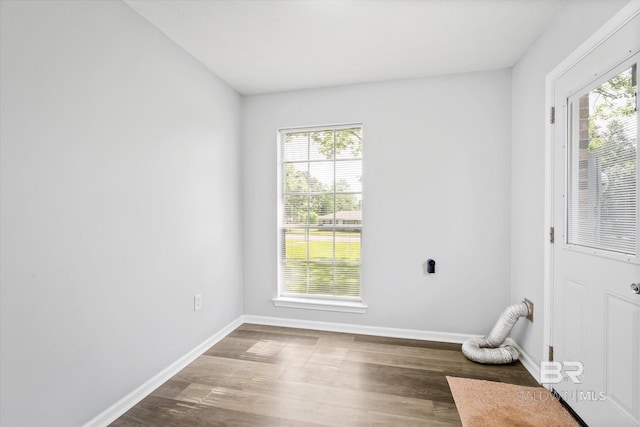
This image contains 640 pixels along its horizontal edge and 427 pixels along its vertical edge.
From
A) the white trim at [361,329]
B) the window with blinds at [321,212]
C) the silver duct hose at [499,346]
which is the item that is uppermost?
the window with blinds at [321,212]

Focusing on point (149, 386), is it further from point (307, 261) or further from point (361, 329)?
point (361, 329)

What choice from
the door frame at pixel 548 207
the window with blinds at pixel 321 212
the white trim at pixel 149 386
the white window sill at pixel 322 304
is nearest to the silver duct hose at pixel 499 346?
the door frame at pixel 548 207

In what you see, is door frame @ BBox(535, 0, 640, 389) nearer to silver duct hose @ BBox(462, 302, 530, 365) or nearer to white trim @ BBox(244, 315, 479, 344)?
silver duct hose @ BBox(462, 302, 530, 365)

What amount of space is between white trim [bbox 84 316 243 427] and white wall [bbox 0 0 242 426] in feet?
0.14

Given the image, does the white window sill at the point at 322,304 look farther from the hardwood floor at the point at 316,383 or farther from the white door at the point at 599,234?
the white door at the point at 599,234

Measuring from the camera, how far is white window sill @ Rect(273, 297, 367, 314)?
3184mm

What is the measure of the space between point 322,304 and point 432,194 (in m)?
1.60

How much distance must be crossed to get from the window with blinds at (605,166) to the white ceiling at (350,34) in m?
0.79

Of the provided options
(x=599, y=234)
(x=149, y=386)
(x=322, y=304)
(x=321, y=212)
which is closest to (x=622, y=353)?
(x=599, y=234)

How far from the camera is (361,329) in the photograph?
10.4 ft

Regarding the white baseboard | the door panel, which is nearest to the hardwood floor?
the white baseboard

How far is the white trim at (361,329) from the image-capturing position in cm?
298

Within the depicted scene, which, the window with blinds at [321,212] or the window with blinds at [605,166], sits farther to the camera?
the window with blinds at [321,212]

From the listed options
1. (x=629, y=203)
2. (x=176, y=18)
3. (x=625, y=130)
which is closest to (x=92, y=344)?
(x=176, y=18)
